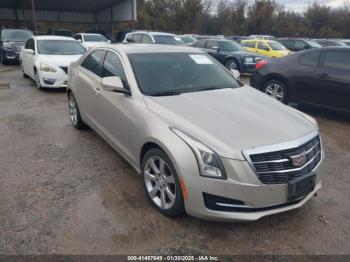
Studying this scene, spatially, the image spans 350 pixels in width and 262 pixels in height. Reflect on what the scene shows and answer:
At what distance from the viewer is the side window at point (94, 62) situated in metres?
4.42

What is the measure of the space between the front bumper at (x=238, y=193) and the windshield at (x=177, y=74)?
128 centimetres

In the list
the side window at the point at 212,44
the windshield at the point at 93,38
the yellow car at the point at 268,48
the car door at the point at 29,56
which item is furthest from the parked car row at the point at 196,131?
the windshield at the point at 93,38

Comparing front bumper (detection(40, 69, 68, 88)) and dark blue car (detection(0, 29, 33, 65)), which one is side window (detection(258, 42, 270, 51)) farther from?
dark blue car (detection(0, 29, 33, 65))

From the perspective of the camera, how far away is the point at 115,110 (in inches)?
147

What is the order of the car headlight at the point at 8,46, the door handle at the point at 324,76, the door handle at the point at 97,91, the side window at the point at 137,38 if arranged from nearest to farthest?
1. the door handle at the point at 97,91
2. the door handle at the point at 324,76
3. the side window at the point at 137,38
4. the car headlight at the point at 8,46

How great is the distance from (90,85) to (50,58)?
485 centimetres

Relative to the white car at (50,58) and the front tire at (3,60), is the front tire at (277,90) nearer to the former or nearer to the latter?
the white car at (50,58)

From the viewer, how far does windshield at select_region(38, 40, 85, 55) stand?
9109 mm

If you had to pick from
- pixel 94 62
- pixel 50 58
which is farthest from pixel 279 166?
pixel 50 58

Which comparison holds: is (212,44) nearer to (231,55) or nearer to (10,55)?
(231,55)

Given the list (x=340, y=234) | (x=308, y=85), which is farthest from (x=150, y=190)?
(x=308, y=85)

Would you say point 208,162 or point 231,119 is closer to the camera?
point 208,162

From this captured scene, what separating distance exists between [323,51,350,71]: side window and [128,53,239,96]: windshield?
302 centimetres

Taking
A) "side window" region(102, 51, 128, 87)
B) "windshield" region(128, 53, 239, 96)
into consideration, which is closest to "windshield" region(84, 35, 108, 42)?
"side window" region(102, 51, 128, 87)
